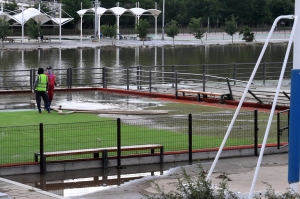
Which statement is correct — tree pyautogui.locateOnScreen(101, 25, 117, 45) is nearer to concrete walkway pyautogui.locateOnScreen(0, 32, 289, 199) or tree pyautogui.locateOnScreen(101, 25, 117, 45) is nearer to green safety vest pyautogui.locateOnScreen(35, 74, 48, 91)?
green safety vest pyautogui.locateOnScreen(35, 74, 48, 91)

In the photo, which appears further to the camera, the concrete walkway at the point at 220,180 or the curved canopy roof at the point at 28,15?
the curved canopy roof at the point at 28,15

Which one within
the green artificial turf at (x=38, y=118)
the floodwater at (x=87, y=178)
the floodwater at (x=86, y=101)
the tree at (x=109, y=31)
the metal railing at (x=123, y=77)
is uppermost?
the tree at (x=109, y=31)

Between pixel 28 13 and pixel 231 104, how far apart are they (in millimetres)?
72909

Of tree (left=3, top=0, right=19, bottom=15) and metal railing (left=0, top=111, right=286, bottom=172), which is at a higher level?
tree (left=3, top=0, right=19, bottom=15)

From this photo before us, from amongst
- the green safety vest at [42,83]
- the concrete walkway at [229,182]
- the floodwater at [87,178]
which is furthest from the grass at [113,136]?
the green safety vest at [42,83]

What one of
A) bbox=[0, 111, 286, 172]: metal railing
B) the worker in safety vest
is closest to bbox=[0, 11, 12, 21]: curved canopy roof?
the worker in safety vest

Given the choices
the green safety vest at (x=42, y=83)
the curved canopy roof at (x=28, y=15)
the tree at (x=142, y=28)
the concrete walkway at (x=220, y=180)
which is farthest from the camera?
the tree at (x=142, y=28)

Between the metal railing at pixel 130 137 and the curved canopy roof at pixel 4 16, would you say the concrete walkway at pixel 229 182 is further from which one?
the curved canopy roof at pixel 4 16

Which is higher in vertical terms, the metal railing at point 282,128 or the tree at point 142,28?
the tree at point 142,28

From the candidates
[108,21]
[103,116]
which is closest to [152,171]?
[103,116]

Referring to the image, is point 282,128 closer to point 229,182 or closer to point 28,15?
point 229,182

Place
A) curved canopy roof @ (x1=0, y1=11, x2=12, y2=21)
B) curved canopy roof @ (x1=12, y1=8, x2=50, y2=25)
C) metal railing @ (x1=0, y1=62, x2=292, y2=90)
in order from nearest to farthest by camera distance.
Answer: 1. metal railing @ (x1=0, y1=62, x2=292, y2=90)
2. curved canopy roof @ (x1=0, y1=11, x2=12, y2=21)
3. curved canopy roof @ (x1=12, y1=8, x2=50, y2=25)

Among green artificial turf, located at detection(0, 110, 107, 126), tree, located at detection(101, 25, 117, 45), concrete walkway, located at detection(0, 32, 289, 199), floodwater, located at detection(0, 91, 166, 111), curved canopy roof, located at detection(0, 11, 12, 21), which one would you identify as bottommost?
concrete walkway, located at detection(0, 32, 289, 199)

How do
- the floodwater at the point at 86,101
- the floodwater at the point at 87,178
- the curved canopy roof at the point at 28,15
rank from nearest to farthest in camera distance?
the floodwater at the point at 87,178 < the floodwater at the point at 86,101 < the curved canopy roof at the point at 28,15
